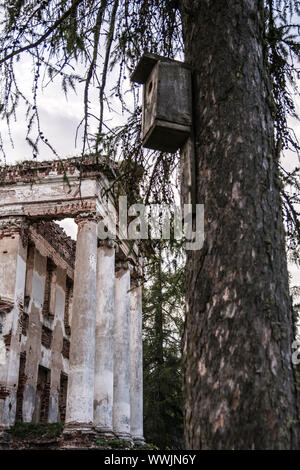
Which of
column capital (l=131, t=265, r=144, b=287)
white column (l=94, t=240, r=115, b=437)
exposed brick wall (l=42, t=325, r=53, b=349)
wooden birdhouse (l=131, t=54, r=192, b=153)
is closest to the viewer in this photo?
wooden birdhouse (l=131, t=54, r=192, b=153)

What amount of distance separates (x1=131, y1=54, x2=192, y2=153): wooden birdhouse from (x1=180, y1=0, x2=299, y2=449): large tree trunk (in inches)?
2.7

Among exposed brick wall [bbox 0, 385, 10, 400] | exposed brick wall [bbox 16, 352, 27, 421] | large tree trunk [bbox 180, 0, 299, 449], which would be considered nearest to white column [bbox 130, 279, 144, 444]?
exposed brick wall [bbox 16, 352, 27, 421]

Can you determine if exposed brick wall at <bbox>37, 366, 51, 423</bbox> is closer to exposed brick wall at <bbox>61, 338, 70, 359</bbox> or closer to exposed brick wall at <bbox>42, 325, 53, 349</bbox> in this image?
exposed brick wall at <bbox>42, 325, 53, 349</bbox>

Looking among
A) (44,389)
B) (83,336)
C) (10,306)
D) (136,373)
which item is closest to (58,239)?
(44,389)

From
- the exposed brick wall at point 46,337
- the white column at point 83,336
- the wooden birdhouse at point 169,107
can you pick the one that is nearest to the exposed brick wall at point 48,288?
the exposed brick wall at point 46,337

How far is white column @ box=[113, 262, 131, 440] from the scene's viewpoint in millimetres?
15641

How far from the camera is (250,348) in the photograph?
2.42 m

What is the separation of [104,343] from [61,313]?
207 inches

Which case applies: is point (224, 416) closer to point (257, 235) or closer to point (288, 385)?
point (288, 385)

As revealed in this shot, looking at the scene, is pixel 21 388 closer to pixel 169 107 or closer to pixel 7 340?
pixel 7 340

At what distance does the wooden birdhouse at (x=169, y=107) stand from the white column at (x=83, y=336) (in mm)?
10321

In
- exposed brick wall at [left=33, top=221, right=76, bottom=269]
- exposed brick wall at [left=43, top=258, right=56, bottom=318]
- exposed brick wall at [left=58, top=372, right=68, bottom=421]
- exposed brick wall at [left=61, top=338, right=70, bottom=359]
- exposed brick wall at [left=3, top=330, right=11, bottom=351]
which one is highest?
exposed brick wall at [left=33, top=221, right=76, bottom=269]

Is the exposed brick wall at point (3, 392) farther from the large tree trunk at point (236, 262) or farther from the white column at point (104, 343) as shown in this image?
the large tree trunk at point (236, 262)
